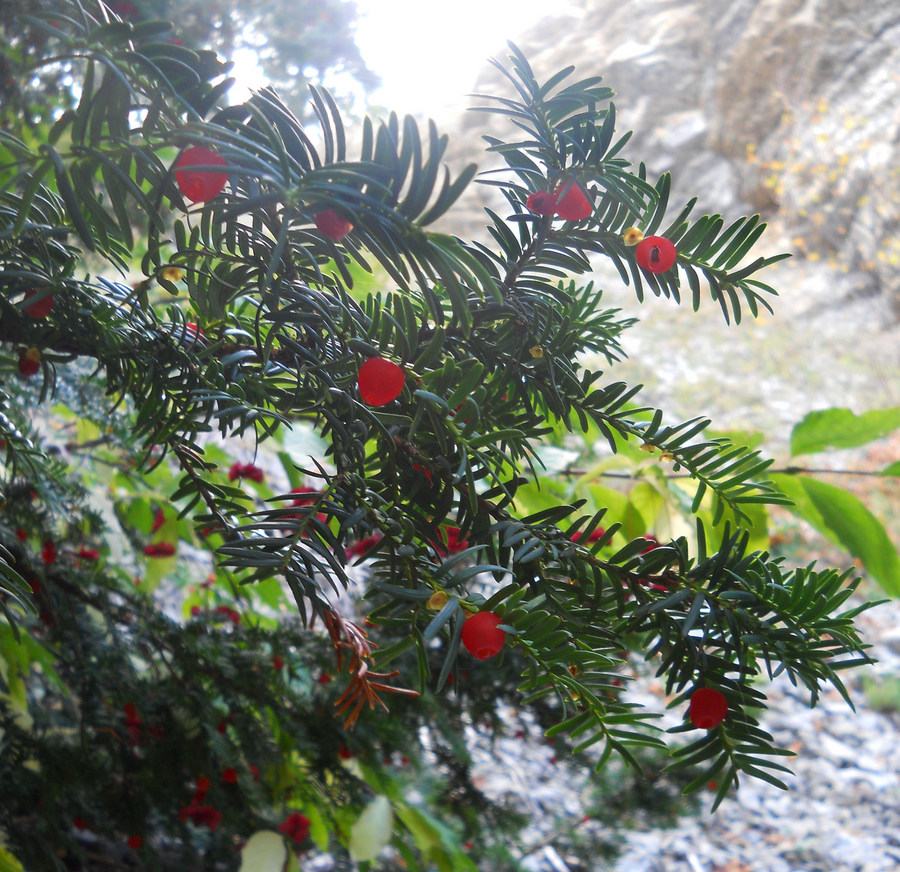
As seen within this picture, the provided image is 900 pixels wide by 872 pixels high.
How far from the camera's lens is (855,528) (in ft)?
1.35

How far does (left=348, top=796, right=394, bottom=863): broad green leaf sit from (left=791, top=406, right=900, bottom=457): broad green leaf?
34 cm

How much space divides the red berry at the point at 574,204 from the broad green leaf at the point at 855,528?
0.27 m

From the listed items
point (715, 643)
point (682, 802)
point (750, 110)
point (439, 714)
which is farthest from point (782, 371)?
point (715, 643)

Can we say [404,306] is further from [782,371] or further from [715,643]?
[782,371]

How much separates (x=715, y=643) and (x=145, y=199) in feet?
0.63

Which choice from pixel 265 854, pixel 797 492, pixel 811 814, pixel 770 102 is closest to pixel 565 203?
pixel 797 492

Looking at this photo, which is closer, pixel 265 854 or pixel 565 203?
pixel 565 203

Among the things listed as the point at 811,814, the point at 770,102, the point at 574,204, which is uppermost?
the point at 770,102

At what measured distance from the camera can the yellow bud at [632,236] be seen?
0.69 feet

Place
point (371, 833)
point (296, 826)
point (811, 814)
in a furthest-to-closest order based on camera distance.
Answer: point (811, 814)
point (296, 826)
point (371, 833)

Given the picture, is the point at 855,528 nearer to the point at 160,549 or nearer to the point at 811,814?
the point at 160,549

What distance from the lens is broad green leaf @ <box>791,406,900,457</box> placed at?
0.44 m

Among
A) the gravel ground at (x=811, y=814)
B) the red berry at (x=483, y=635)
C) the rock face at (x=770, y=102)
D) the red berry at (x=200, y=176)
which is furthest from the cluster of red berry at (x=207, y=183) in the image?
the rock face at (x=770, y=102)

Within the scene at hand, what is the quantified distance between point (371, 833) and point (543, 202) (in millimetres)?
371
